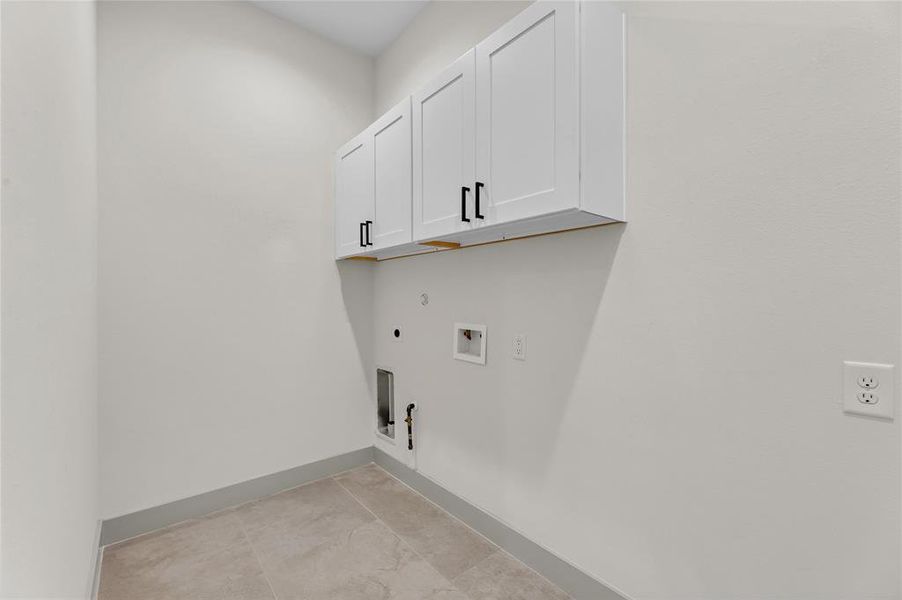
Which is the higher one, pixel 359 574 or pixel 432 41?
pixel 432 41

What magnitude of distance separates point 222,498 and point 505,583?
1.67 m

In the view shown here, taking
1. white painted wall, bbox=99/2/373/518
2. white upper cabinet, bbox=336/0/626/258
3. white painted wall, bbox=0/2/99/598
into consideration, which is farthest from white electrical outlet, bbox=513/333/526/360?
white painted wall, bbox=0/2/99/598

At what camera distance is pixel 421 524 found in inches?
86.2

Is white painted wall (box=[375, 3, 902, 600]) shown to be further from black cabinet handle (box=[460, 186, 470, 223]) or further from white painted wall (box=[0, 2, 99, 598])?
white painted wall (box=[0, 2, 99, 598])

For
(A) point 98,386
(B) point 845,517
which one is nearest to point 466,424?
(B) point 845,517

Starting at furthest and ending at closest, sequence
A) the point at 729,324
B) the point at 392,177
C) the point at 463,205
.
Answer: the point at 392,177 < the point at 463,205 < the point at 729,324

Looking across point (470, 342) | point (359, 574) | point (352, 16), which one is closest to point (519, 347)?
point (470, 342)

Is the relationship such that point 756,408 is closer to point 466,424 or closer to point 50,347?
point 466,424

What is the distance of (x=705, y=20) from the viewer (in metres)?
1.28

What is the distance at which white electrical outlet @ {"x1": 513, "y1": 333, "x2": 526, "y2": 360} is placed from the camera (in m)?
1.86

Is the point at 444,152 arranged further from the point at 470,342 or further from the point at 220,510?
the point at 220,510

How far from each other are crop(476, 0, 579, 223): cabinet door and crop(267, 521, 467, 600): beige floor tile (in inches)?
60.8

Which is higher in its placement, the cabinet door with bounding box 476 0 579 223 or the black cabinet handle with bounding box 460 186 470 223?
the cabinet door with bounding box 476 0 579 223

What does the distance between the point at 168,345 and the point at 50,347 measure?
57.8 inches
